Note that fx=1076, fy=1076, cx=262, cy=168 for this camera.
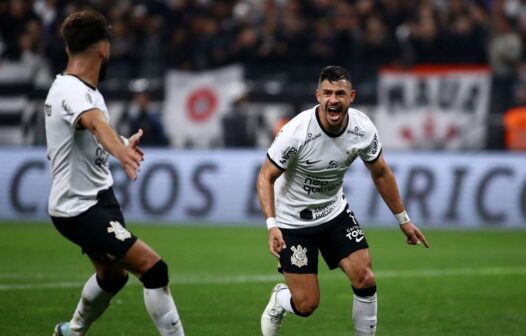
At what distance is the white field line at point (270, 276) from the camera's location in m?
12.1

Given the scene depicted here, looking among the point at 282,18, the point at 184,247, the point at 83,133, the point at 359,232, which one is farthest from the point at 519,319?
the point at 282,18

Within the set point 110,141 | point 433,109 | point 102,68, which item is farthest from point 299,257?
point 433,109

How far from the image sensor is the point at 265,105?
800 inches

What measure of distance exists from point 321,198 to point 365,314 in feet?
3.38

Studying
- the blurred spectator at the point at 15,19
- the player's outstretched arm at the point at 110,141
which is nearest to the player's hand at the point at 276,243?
the player's outstretched arm at the point at 110,141

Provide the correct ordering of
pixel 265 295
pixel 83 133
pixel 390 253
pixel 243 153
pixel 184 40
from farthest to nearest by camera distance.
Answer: pixel 184 40 → pixel 243 153 → pixel 390 253 → pixel 265 295 → pixel 83 133

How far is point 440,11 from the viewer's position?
2258 cm

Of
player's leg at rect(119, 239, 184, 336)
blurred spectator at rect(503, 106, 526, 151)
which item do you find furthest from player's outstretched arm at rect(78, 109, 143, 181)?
blurred spectator at rect(503, 106, 526, 151)

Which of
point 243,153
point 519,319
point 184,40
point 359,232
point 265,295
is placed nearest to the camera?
point 359,232

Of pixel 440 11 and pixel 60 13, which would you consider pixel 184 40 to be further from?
pixel 440 11

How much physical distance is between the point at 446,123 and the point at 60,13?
339 inches

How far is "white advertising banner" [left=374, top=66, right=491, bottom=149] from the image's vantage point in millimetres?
20078

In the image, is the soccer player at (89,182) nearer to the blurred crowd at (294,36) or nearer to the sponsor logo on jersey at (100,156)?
the sponsor logo on jersey at (100,156)

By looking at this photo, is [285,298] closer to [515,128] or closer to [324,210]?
[324,210]
